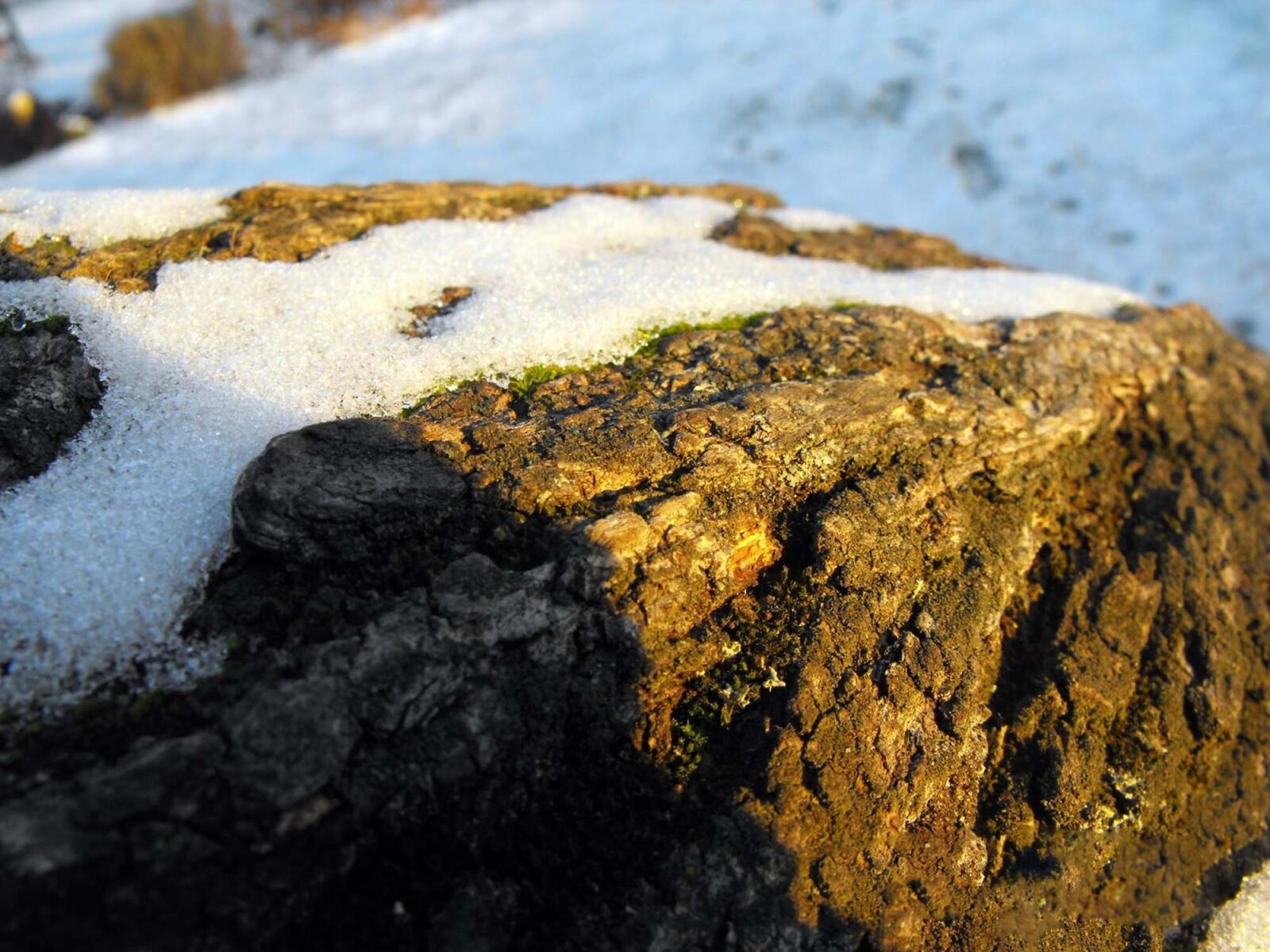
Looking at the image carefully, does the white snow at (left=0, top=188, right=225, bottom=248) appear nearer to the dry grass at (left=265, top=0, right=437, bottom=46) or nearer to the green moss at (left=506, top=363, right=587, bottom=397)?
the green moss at (left=506, top=363, right=587, bottom=397)

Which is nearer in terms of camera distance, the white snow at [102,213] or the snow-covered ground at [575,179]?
the snow-covered ground at [575,179]

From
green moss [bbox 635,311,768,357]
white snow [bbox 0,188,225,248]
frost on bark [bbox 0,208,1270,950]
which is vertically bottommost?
frost on bark [bbox 0,208,1270,950]

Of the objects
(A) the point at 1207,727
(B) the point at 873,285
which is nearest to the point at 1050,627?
(A) the point at 1207,727

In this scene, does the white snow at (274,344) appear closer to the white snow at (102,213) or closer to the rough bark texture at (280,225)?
the rough bark texture at (280,225)

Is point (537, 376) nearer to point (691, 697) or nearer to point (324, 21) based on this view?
point (691, 697)

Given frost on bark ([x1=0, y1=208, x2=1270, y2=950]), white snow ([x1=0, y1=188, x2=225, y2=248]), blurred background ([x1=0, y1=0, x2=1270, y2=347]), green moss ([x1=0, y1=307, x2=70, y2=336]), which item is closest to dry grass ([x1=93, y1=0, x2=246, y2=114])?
blurred background ([x1=0, y1=0, x2=1270, y2=347])

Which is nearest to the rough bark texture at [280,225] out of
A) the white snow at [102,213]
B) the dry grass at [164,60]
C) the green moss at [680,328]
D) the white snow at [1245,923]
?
the white snow at [102,213]

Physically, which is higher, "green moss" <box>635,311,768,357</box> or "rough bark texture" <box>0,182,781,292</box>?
"rough bark texture" <box>0,182,781,292</box>
